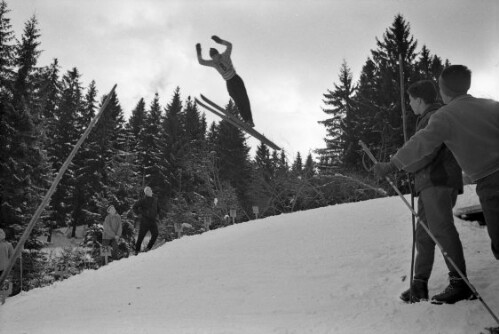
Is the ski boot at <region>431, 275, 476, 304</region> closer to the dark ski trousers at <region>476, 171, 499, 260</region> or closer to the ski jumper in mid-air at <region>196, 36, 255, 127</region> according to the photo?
the dark ski trousers at <region>476, 171, 499, 260</region>

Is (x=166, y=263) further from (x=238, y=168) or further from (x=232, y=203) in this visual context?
(x=238, y=168)

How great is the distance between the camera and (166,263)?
6.90m

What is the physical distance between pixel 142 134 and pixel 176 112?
190 inches

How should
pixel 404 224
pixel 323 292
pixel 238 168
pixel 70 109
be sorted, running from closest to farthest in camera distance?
pixel 323 292, pixel 404 224, pixel 238 168, pixel 70 109

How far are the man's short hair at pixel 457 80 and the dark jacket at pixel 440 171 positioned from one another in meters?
0.48

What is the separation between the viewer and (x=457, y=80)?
9.06 feet

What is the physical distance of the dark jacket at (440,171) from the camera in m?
2.91

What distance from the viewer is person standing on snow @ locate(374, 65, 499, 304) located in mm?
2371

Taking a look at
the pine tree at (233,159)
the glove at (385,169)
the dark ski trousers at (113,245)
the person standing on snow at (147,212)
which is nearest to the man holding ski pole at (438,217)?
the glove at (385,169)

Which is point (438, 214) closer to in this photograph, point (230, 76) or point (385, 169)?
point (385, 169)

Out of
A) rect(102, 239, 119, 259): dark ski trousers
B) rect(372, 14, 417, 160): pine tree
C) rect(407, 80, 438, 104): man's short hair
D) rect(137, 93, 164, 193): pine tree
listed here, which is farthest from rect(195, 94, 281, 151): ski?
rect(137, 93, 164, 193): pine tree

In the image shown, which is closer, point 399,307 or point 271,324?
point 399,307

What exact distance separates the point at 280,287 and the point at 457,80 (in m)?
3.11

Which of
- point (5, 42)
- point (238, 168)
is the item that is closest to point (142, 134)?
point (238, 168)
